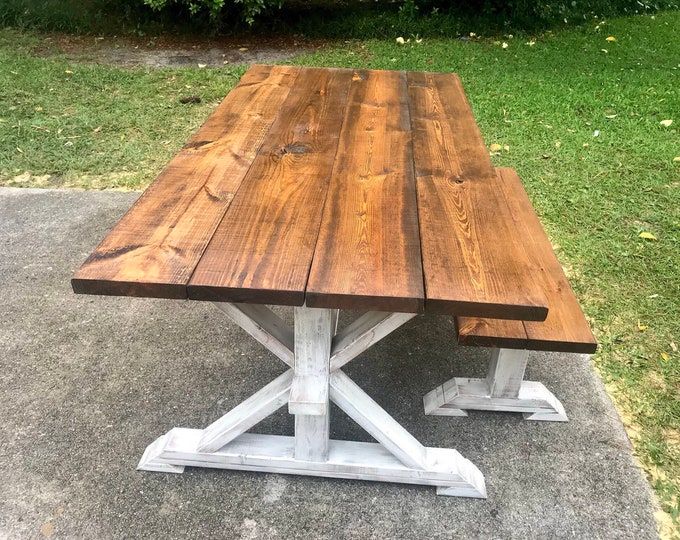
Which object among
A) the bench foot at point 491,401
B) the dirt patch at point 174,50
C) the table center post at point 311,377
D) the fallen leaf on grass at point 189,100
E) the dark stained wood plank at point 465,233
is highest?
the dark stained wood plank at point 465,233

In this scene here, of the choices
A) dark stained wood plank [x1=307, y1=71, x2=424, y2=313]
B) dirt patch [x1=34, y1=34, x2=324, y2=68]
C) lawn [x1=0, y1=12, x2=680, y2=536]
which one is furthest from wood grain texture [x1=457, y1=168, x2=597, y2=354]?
dirt patch [x1=34, y1=34, x2=324, y2=68]

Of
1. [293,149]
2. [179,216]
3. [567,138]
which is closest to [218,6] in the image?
[567,138]

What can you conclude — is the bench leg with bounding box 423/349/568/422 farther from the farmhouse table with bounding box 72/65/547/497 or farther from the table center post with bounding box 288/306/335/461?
the table center post with bounding box 288/306/335/461

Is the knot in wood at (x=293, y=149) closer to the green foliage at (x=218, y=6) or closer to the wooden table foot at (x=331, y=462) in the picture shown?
the wooden table foot at (x=331, y=462)

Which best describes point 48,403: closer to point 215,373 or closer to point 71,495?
point 71,495

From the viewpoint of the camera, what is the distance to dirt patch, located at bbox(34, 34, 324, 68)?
6.18 meters

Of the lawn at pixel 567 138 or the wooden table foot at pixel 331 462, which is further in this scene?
the lawn at pixel 567 138

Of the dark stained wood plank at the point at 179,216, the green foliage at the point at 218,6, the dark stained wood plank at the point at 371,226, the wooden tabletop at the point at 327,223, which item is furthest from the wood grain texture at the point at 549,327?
the green foliage at the point at 218,6

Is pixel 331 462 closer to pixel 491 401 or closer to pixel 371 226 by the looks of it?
pixel 491 401

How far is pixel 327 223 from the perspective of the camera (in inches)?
57.9

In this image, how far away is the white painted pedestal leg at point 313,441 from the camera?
5.53 ft

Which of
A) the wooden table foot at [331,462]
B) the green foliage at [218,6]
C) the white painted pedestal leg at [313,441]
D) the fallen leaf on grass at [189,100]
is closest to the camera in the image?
the white painted pedestal leg at [313,441]

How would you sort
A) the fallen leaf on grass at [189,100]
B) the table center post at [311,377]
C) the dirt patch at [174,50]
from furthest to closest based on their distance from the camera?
the dirt patch at [174,50] → the fallen leaf on grass at [189,100] → the table center post at [311,377]

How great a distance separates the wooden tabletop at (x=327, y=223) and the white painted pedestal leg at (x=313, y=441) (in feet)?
1.10
